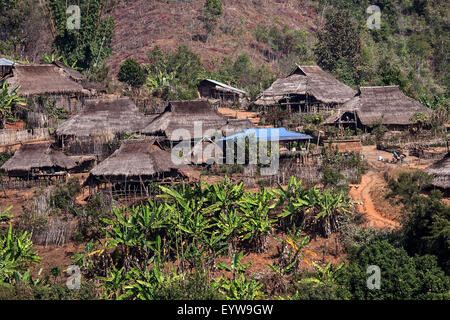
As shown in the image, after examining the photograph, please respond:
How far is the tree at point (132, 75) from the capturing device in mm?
38812

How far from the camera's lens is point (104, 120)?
2856cm

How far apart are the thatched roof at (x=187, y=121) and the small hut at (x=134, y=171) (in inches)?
190

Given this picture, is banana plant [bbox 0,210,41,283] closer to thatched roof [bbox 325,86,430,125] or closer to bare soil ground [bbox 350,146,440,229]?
bare soil ground [bbox 350,146,440,229]

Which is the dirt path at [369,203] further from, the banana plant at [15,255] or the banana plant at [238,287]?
the banana plant at [15,255]

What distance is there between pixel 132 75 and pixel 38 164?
16.4 metres

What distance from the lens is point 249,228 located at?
684 inches

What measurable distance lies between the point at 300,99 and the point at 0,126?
60.2 feet

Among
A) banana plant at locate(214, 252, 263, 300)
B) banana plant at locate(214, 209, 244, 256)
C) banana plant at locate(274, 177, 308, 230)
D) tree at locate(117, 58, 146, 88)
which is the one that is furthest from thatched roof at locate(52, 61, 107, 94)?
banana plant at locate(214, 252, 263, 300)

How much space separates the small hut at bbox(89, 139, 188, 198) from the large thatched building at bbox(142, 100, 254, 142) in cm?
479

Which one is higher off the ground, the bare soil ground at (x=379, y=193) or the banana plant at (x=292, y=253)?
the bare soil ground at (x=379, y=193)

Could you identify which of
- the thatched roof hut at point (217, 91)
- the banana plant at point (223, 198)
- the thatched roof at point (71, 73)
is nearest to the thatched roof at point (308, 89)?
the thatched roof hut at point (217, 91)

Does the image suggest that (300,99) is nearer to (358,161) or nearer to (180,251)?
(358,161)

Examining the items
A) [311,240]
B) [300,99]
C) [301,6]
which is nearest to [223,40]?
[301,6]

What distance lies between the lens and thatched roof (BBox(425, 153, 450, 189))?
64.9ft
